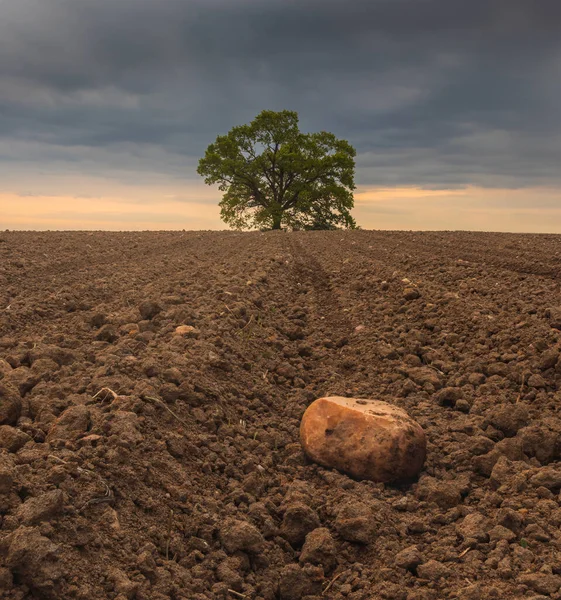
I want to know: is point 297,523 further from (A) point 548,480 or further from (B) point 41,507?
(A) point 548,480

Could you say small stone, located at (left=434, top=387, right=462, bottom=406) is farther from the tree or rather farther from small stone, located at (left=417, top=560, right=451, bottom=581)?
the tree

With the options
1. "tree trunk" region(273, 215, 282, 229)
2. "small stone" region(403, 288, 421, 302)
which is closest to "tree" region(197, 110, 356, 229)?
"tree trunk" region(273, 215, 282, 229)

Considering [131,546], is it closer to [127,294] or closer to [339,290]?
[127,294]

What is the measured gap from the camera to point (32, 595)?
236 centimetres

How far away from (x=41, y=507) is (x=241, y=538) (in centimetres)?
104

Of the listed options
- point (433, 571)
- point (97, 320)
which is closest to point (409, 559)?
point (433, 571)

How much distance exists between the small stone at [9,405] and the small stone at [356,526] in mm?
2249

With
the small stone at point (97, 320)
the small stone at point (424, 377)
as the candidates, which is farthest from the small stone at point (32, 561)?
the small stone at point (97, 320)

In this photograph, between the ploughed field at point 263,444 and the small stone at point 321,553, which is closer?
the ploughed field at point 263,444

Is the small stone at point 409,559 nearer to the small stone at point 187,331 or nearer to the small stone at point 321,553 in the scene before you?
the small stone at point 321,553

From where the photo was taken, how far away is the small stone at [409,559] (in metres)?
2.98

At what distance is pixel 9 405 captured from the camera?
369cm

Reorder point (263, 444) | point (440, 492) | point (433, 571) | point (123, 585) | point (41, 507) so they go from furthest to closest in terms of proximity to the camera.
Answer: point (263, 444)
point (440, 492)
point (433, 571)
point (41, 507)
point (123, 585)

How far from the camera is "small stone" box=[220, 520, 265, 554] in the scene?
2.97 meters
